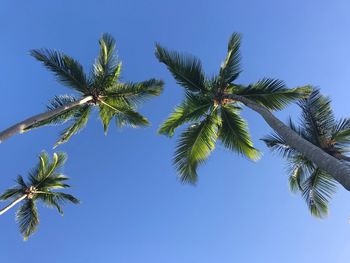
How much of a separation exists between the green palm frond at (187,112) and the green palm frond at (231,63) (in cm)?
115

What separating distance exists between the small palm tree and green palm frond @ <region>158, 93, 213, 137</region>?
8.35 meters

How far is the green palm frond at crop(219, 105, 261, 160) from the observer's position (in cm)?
1583

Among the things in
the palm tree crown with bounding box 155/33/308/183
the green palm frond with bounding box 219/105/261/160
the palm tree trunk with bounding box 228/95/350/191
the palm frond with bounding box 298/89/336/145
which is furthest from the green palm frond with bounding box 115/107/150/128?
the palm frond with bounding box 298/89/336/145

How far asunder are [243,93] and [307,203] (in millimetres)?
4886

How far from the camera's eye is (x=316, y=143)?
13.4 metres

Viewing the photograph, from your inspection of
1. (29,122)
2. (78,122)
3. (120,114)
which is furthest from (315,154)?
(78,122)

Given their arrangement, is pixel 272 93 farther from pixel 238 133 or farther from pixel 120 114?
pixel 120 114

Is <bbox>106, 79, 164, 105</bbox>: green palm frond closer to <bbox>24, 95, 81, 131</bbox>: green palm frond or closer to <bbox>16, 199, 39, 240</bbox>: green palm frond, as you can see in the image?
<bbox>24, 95, 81, 131</bbox>: green palm frond

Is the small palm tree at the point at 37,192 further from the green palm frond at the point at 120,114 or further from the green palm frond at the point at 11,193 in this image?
the green palm frond at the point at 120,114

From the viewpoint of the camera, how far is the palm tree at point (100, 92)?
16766 mm

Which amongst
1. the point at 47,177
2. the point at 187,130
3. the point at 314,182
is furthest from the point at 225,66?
the point at 47,177

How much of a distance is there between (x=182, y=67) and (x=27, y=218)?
38.0 feet

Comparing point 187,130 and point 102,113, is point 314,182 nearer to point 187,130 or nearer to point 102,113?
point 187,130

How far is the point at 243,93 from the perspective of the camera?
15.8m
